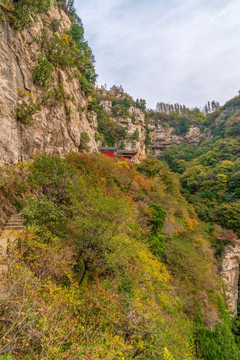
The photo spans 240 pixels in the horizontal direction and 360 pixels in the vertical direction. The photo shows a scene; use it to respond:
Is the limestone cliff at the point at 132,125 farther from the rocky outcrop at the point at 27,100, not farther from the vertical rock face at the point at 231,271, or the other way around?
the vertical rock face at the point at 231,271

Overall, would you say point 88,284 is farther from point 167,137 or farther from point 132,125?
point 167,137

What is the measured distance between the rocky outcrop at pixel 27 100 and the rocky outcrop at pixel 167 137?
47.8 metres

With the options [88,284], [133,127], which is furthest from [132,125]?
[88,284]

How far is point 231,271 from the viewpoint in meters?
22.5

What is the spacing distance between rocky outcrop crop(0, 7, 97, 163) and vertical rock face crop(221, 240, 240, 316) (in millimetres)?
22807

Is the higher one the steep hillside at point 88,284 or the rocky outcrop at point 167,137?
the rocky outcrop at point 167,137

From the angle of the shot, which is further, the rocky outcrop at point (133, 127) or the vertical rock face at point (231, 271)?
the rocky outcrop at point (133, 127)

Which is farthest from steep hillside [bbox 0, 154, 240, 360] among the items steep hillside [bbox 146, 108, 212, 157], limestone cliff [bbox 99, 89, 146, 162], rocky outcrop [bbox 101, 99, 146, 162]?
steep hillside [bbox 146, 108, 212, 157]

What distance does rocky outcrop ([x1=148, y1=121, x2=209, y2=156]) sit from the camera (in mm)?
63094

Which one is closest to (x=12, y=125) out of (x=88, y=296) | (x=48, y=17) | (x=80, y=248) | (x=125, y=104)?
(x=80, y=248)

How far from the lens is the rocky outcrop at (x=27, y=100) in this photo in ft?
31.4

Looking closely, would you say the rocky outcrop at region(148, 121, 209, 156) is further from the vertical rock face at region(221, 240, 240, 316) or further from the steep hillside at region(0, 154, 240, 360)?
the steep hillside at region(0, 154, 240, 360)

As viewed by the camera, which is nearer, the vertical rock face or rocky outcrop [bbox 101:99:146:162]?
the vertical rock face

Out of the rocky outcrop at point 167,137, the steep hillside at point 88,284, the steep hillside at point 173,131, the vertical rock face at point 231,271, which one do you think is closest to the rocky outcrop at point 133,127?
the steep hillside at point 173,131
